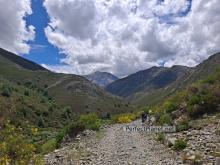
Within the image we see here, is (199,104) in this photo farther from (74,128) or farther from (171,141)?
(74,128)

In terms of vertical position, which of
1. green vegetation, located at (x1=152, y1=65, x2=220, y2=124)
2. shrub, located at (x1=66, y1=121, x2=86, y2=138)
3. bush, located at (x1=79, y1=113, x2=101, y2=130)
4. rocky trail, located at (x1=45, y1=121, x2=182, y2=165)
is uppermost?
green vegetation, located at (x1=152, y1=65, x2=220, y2=124)

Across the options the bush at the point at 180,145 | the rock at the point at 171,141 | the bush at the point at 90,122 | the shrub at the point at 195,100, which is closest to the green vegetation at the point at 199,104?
the shrub at the point at 195,100

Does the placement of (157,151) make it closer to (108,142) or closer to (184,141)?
(184,141)

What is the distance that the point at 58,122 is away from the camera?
159750mm

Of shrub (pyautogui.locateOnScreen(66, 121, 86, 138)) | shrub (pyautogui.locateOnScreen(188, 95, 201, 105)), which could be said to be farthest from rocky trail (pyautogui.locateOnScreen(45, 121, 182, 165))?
shrub (pyautogui.locateOnScreen(188, 95, 201, 105))

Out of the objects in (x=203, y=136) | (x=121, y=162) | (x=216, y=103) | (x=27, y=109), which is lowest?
(x=121, y=162)

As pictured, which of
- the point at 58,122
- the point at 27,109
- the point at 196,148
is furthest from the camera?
the point at 58,122

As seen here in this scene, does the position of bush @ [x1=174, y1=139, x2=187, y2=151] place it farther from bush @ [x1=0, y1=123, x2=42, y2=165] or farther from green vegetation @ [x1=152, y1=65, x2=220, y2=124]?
bush @ [x1=0, y1=123, x2=42, y2=165]

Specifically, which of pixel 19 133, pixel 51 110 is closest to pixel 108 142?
pixel 19 133

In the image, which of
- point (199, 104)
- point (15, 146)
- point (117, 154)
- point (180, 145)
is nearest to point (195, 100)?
point (199, 104)

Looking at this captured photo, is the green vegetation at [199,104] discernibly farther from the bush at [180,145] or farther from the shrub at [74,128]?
the shrub at [74,128]

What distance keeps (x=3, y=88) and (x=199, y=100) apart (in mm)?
133766

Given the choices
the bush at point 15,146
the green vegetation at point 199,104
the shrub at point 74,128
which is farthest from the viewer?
the shrub at point 74,128

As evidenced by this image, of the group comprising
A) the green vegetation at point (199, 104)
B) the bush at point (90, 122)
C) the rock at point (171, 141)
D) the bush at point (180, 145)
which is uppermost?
the green vegetation at point (199, 104)
